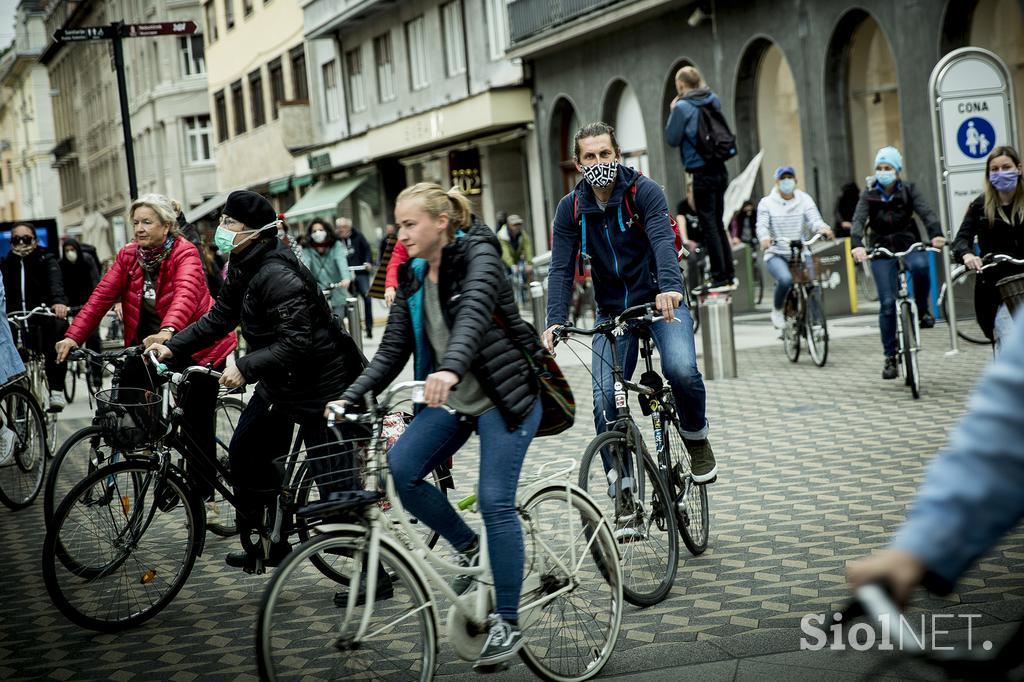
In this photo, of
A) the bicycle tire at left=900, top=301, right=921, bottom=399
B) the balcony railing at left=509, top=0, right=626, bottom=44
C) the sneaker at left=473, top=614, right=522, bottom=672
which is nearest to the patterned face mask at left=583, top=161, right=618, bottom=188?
the sneaker at left=473, top=614, right=522, bottom=672

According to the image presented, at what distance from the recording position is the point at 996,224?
898 centimetres

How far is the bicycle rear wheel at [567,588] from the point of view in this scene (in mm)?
4746

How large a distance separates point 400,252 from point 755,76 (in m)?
16.1

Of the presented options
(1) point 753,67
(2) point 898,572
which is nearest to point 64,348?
(2) point 898,572

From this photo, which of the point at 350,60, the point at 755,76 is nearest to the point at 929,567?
the point at 755,76

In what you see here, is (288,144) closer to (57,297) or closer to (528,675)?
(57,297)

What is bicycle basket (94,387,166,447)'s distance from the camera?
609 cm

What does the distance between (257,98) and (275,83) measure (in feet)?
7.03

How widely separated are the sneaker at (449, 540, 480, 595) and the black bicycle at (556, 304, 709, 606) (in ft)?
2.59

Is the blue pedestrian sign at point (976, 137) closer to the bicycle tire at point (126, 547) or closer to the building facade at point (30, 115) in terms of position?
the bicycle tire at point (126, 547)

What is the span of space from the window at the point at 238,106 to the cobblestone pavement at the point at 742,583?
141 ft

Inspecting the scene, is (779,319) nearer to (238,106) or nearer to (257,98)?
(257,98)

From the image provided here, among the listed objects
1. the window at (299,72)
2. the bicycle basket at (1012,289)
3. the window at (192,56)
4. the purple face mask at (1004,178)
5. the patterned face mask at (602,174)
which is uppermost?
the window at (192,56)

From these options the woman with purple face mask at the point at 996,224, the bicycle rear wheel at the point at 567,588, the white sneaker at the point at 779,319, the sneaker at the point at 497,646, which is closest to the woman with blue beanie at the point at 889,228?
the white sneaker at the point at 779,319
